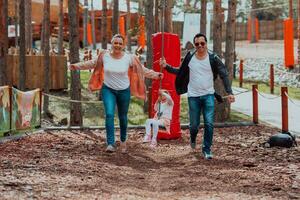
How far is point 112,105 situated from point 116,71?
1.68 ft

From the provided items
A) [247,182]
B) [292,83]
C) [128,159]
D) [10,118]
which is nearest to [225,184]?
[247,182]

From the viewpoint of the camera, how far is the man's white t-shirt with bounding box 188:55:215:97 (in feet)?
29.2

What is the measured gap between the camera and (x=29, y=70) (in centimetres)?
2098

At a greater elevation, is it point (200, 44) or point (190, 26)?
point (190, 26)

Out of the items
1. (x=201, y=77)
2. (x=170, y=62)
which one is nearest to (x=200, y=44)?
(x=201, y=77)

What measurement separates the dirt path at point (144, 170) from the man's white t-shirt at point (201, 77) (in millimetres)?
988

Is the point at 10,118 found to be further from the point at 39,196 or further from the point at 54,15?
the point at 54,15

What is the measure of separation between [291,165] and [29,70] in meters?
14.5

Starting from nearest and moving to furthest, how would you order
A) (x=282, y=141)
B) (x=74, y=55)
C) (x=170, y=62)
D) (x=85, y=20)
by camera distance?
(x=282, y=141) → (x=170, y=62) → (x=74, y=55) → (x=85, y=20)

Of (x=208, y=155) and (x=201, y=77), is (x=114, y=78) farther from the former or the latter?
(x=208, y=155)

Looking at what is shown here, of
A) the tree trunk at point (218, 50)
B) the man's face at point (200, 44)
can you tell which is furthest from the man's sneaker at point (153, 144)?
the tree trunk at point (218, 50)

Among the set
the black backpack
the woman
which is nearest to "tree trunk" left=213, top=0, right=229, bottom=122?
the black backpack

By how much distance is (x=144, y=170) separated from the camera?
802cm

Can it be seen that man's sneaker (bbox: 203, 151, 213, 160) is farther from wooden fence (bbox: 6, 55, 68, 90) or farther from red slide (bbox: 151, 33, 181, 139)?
wooden fence (bbox: 6, 55, 68, 90)
